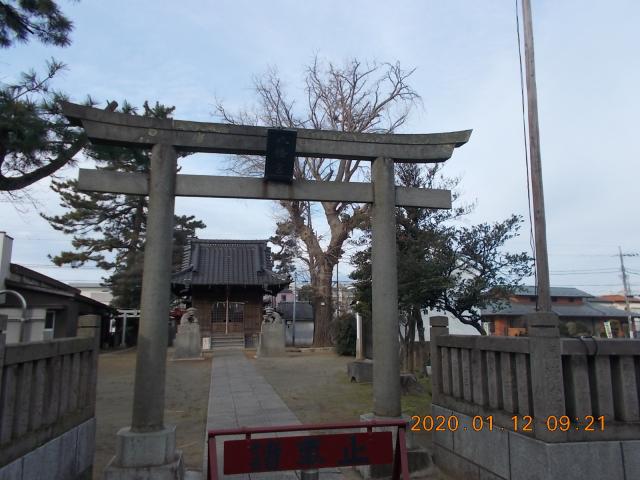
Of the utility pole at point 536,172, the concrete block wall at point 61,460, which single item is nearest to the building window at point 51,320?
the concrete block wall at point 61,460

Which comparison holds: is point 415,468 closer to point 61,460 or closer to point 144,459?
point 144,459

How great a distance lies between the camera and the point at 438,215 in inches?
484

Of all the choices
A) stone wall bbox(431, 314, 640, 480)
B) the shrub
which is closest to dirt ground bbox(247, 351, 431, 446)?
stone wall bbox(431, 314, 640, 480)

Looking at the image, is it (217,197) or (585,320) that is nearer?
(217,197)

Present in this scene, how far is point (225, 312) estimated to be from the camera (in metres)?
29.1

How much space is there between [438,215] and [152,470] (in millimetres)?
9207

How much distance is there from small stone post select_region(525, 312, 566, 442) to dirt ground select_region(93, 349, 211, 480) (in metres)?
4.15

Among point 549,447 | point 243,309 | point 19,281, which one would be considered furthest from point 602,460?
point 243,309

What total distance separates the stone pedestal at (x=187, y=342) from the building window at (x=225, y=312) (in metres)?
6.88

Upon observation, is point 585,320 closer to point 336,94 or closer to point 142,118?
point 336,94

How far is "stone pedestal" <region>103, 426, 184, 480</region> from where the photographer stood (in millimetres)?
5074

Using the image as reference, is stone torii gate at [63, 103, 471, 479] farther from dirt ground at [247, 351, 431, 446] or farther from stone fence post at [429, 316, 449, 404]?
dirt ground at [247, 351, 431, 446]
